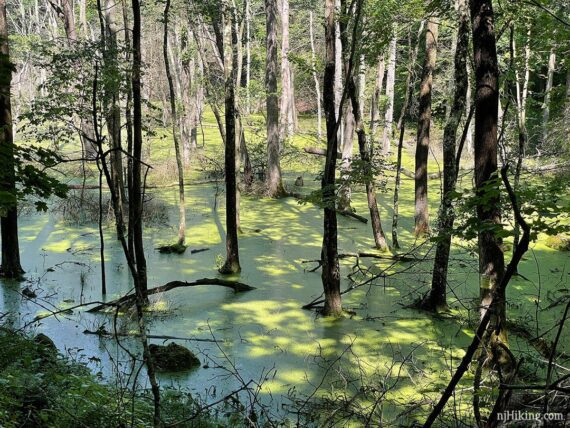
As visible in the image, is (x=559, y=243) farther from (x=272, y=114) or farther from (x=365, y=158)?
(x=272, y=114)

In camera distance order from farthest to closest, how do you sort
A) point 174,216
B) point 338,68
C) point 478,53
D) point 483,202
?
point 338,68 < point 174,216 < point 478,53 < point 483,202

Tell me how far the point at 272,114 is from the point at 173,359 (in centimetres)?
1264

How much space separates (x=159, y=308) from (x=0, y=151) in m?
4.21

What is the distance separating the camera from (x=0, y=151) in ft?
13.2

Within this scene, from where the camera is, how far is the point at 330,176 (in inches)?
274

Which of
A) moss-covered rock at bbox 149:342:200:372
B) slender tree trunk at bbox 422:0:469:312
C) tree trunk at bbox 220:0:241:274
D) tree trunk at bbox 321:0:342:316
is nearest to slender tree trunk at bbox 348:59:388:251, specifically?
tree trunk at bbox 321:0:342:316

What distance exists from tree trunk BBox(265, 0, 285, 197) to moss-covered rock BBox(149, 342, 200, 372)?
11.4 m

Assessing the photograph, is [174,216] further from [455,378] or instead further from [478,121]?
[455,378]

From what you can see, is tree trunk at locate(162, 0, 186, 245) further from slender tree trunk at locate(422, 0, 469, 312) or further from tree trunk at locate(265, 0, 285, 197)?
tree trunk at locate(265, 0, 285, 197)

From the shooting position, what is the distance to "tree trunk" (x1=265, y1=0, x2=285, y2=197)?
1695cm

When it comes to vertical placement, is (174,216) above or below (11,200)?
below

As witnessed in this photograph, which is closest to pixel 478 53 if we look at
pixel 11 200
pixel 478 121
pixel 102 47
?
pixel 478 121

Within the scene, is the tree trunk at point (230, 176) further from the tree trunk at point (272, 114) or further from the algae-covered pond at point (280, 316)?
the tree trunk at point (272, 114)

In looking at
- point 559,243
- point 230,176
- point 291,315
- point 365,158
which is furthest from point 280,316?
point 559,243
